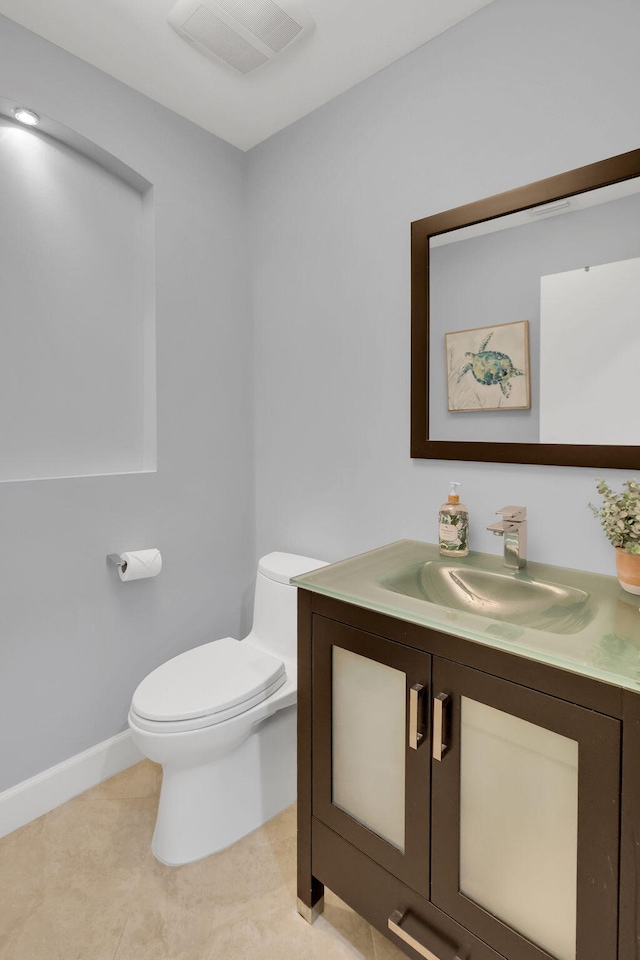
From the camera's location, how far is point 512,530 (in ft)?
4.45

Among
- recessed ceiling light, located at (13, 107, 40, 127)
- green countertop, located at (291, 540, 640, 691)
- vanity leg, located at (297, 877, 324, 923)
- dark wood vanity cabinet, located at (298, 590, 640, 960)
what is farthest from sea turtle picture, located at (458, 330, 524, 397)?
recessed ceiling light, located at (13, 107, 40, 127)

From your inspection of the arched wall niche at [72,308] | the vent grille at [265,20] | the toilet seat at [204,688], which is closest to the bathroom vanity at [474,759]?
the toilet seat at [204,688]

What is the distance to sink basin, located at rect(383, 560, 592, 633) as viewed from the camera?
1149 millimetres

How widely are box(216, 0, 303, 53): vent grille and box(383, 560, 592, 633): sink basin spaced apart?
5.37 ft

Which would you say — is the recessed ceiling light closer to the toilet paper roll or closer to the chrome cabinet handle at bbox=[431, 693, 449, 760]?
the toilet paper roll

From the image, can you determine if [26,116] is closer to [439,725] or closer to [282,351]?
[282,351]

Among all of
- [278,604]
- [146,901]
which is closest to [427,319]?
[278,604]

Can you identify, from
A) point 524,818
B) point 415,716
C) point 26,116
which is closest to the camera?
point 524,818

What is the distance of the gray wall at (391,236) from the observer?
4.39 ft

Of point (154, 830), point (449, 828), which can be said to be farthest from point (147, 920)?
point (449, 828)

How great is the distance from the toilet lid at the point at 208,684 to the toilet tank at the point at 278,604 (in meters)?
0.11

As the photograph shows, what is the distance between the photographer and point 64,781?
176cm

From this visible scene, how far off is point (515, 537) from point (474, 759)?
59 centimetres

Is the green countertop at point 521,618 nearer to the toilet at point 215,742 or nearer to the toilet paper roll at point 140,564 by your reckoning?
the toilet at point 215,742
